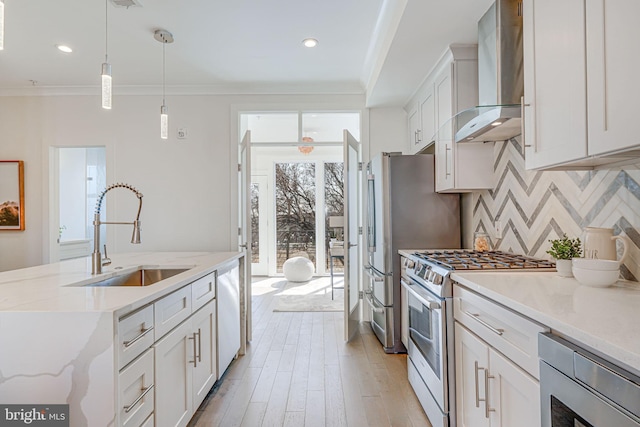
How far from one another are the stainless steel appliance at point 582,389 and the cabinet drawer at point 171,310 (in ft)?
4.89

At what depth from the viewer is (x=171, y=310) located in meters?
1.65

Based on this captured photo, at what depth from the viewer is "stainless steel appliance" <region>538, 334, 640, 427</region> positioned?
2.33ft

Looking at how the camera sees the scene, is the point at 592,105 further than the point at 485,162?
No

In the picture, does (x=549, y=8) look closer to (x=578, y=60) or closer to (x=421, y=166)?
(x=578, y=60)

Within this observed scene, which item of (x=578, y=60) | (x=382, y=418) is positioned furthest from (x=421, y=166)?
(x=382, y=418)

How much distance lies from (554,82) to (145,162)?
3.88 metres

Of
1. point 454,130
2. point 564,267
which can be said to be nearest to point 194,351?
point 564,267

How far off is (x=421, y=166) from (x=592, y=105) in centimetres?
185

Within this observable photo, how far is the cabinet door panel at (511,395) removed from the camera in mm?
1074

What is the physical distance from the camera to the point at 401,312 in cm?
295

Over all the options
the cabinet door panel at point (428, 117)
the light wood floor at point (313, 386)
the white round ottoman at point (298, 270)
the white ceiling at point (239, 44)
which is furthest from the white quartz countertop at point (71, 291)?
the white round ottoman at point (298, 270)

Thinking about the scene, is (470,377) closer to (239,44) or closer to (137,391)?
(137,391)

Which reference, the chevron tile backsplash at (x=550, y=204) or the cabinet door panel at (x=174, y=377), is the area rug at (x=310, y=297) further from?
the cabinet door panel at (x=174, y=377)

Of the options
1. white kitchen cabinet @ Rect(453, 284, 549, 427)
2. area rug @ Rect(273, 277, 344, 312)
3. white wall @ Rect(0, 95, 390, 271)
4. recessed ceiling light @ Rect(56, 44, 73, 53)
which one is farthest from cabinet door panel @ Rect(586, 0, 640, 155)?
recessed ceiling light @ Rect(56, 44, 73, 53)
